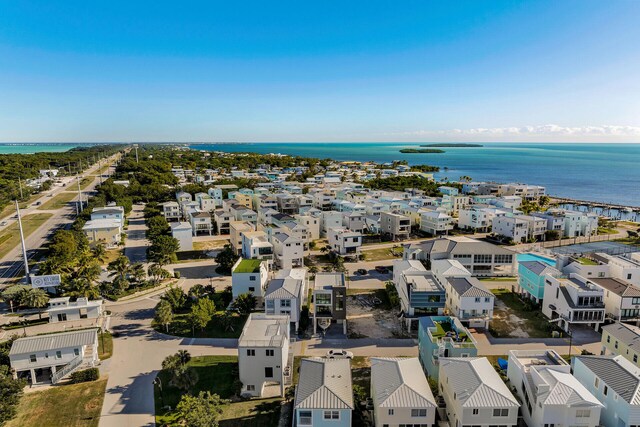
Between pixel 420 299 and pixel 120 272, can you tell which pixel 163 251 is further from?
pixel 420 299

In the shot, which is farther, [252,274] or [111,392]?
[252,274]

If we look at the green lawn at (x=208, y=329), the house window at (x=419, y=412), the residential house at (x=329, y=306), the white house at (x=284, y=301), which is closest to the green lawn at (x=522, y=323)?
the residential house at (x=329, y=306)

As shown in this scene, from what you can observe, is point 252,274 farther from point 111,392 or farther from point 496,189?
point 496,189

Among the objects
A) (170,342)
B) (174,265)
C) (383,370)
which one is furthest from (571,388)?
(174,265)

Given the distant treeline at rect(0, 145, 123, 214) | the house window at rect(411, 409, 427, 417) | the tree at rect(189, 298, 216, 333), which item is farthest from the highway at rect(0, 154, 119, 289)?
the house window at rect(411, 409, 427, 417)

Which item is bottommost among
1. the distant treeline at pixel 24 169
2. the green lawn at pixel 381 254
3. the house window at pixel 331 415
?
the green lawn at pixel 381 254

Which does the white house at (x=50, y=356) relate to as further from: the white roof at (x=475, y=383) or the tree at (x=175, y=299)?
the white roof at (x=475, y=383)

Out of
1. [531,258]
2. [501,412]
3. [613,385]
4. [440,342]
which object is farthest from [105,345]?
[531,258]
